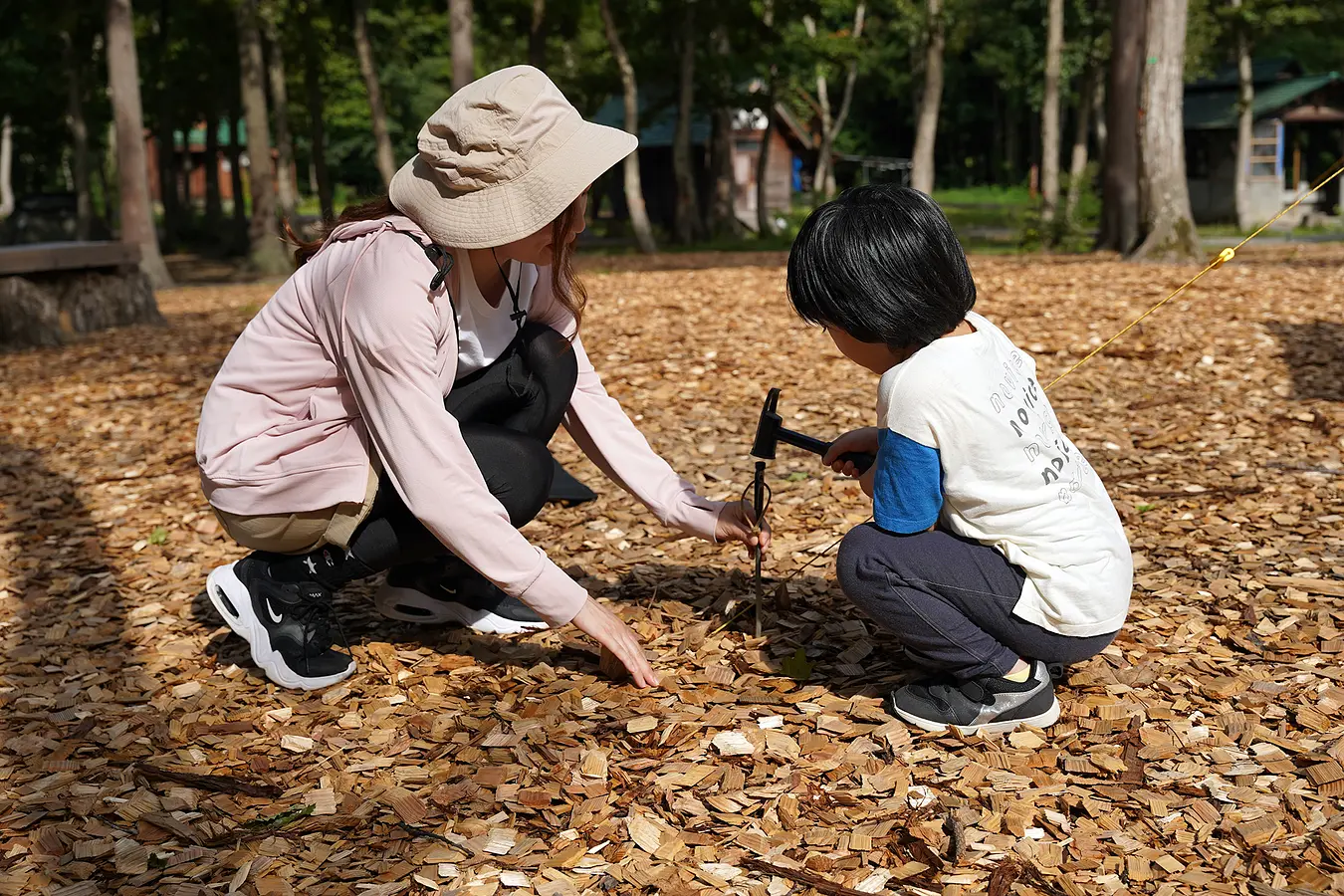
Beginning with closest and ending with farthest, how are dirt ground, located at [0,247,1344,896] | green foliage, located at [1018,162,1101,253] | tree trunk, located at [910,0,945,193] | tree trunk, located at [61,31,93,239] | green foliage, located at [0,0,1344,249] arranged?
Result: 1. dirt ground, located at [0,247,1344,896]
2. green foliage, located at [1018,162,1101,253]
3. tree trunk, located at [910,0,945,193]
4. green foliage, located at [0,0,1344,249]
5. tree trunk, located at [61,31,93,239]

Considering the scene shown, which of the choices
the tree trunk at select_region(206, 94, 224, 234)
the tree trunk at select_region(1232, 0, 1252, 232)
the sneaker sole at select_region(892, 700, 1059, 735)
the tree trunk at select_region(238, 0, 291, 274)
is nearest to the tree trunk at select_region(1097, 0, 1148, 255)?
the tree trunk at select_region(238, 0, 291, 274)

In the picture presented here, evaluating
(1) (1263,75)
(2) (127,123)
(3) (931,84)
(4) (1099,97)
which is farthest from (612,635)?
(1) (1263,75)

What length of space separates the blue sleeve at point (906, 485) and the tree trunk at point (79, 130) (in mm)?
24845

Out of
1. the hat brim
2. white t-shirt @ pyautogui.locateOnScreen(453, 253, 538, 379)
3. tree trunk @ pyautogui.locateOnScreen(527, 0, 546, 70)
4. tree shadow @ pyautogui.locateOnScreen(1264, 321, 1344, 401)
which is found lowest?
tree shadow @ pyautogui.locateOnScreen(1264, 321, 1344, 401)

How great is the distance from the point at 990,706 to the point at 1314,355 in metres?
5.11

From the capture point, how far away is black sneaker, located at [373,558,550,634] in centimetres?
367

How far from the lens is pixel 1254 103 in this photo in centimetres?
3366

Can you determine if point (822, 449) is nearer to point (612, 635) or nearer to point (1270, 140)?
point (612, 635)

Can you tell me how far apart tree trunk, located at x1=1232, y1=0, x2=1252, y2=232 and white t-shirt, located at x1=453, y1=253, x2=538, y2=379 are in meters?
29.4

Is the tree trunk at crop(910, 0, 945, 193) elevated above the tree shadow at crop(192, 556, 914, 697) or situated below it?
above

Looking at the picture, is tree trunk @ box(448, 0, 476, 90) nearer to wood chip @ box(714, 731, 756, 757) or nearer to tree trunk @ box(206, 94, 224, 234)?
wood chip @ box(714, 731, 756, 757)

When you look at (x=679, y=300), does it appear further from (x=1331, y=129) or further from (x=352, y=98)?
(x=352, y=98)

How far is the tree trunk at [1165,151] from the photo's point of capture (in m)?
12.8

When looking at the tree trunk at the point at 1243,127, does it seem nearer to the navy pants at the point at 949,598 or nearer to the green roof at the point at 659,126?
the green roof at the point at 659,126
